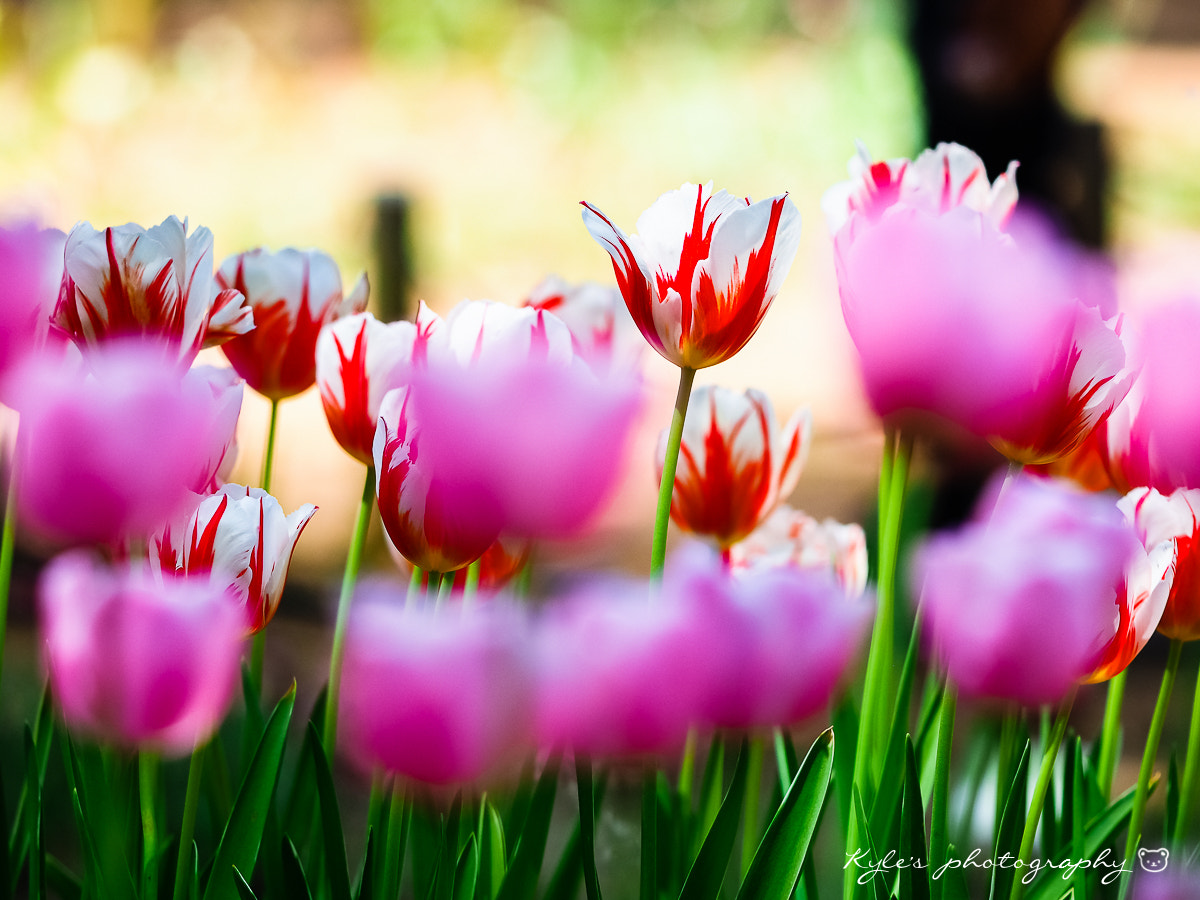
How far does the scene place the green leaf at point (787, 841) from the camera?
0.35 m

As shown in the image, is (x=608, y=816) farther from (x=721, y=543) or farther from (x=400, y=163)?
(x=400, y=163)

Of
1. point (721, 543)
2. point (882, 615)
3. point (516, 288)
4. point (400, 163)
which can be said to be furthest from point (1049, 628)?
point (400, 163)

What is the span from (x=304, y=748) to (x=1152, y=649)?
1.49 meters

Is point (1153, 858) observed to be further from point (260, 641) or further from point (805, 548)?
point (260, 641)

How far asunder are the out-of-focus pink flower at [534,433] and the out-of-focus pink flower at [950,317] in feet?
0.29

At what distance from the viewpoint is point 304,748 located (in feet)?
1.52

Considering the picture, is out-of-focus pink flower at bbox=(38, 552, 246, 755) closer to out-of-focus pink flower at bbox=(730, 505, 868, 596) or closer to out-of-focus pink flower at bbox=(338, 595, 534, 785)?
out-of-focus pink flower at bbox=(338, 595, 534, 785)

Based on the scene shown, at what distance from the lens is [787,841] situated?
352 millimetres

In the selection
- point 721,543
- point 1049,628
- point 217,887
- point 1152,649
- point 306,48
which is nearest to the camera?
point 1049,628

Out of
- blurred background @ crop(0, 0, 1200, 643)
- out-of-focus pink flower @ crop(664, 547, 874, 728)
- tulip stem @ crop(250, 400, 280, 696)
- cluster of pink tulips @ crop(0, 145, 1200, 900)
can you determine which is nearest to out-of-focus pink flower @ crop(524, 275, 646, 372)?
cluster of pink tulips @ crop(0, 145, 1200, 900)

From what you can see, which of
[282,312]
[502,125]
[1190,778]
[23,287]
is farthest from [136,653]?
[502,125]

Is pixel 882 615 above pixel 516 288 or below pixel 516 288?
below

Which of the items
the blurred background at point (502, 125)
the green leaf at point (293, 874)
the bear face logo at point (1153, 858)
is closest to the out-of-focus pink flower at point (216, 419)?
the green leaf at point (293, 874)

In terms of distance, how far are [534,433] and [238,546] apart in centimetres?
15
